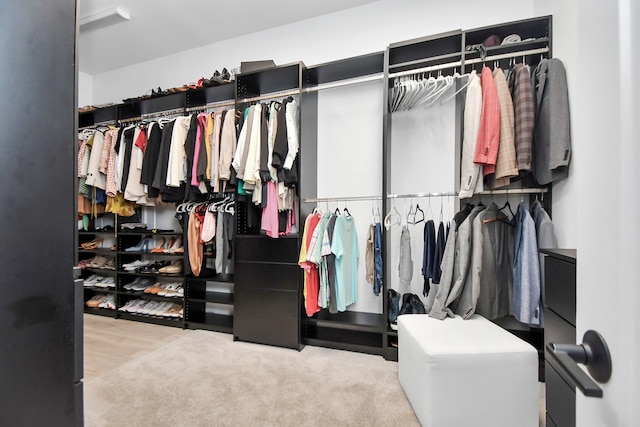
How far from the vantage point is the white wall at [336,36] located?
Answer: 7.34 feet

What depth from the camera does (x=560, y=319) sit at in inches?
39.1

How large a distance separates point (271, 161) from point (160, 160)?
49.4 inches

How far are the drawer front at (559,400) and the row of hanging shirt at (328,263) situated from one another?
1.35 metres

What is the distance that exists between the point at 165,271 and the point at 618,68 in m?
3.35

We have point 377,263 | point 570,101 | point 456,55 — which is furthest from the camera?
point 377,263

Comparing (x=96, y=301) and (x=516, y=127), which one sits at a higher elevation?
(x=516, y=127)

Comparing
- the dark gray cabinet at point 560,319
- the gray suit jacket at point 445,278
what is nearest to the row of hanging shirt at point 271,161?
the gray suit jacket at point 445,278

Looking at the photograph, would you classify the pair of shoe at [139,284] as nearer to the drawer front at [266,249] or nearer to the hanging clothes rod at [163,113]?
the drawer front at [266,249]

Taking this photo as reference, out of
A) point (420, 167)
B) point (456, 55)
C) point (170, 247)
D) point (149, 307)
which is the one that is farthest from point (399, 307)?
point (149, 307)

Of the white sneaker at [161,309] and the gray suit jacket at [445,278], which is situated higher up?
the gray suit jacket at [445,278]

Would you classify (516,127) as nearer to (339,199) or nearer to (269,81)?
(339,199)

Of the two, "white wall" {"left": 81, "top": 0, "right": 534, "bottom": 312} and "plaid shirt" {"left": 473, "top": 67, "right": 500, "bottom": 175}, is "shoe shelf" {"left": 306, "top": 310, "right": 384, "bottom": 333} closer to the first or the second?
"white wall" {"left": 81, "top": 0, "right": 534, "bottom": 312}

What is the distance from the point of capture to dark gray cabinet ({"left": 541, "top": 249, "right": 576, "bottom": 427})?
0.89m

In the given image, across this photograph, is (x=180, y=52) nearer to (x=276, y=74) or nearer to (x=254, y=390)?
(x=276, y=74)
